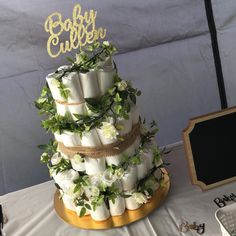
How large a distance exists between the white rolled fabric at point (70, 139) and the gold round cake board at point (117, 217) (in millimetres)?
227

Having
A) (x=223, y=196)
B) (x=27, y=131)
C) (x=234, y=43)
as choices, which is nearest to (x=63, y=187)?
(x=223, y=196)

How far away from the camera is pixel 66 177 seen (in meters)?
0.88

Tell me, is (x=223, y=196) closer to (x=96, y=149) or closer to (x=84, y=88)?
(x=96, y=149)

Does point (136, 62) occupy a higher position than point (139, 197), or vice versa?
point (136, 62)

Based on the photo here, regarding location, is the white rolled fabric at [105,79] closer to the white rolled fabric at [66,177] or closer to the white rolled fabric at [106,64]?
the white rolled fabric at [106,64]

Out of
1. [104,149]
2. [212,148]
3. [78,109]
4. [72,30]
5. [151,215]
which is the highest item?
[72,30]

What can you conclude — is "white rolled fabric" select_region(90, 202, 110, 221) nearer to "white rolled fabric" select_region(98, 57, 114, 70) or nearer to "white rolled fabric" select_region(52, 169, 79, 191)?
"white rolled fabric" select_region(52, 169, 79, 191)

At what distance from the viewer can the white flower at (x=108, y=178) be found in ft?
2.78

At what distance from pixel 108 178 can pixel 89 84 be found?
238 millimetres

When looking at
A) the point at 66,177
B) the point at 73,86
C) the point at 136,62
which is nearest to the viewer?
the point at 73,86

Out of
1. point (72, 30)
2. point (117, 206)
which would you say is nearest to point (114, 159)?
point (117, 206)

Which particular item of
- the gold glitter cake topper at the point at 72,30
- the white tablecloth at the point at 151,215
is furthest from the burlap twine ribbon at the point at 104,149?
the gold glitter cake topper at the point at 72,30

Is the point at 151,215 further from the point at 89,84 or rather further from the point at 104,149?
the point at 89,84

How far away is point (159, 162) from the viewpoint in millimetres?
964
